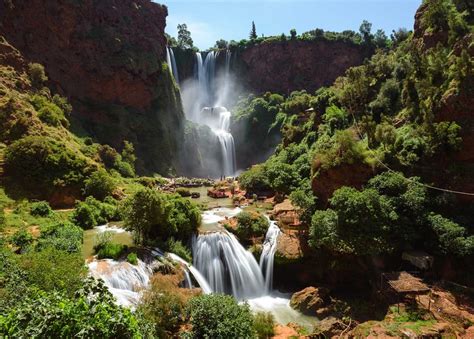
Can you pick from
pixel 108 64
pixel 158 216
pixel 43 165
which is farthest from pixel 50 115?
pixel 158 216

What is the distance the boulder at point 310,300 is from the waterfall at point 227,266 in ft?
9.22

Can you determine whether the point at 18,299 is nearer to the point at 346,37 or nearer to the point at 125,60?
the point at 125,60

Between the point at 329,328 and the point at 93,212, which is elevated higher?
the point at 93,212

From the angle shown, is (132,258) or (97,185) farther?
(97,185)

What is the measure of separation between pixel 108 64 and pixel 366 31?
58.7 meters

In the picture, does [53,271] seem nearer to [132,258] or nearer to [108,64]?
[132,258]

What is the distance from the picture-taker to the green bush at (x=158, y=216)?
2098 cm

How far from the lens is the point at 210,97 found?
273ft

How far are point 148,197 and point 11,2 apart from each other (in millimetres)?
37568

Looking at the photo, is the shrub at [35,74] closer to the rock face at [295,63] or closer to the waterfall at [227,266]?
the waterfall at [227,266]

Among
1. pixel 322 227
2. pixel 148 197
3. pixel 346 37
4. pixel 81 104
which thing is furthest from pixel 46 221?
pixel 346 37

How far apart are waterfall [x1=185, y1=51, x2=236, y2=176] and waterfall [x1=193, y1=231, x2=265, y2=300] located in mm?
47659

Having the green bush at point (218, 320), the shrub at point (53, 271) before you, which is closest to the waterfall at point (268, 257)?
the green bush at point (218, 320)

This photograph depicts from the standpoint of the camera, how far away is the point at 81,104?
4922 cm
